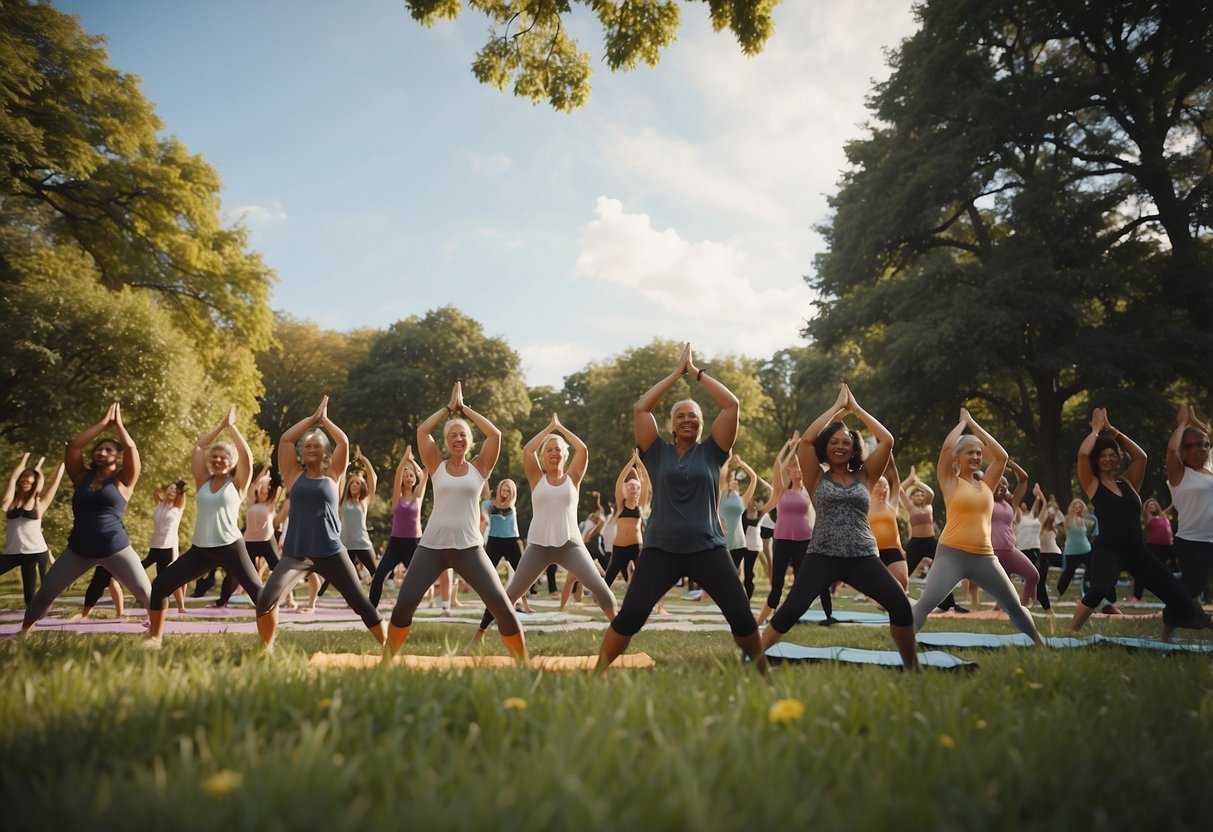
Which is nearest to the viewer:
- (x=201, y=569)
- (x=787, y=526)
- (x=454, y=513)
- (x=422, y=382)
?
(x=454, y=513)

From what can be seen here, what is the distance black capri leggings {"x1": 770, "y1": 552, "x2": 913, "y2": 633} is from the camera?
4801 mm

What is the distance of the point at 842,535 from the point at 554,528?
3.46m

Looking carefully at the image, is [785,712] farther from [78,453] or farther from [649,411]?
[78,453]

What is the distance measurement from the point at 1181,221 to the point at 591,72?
847 inches

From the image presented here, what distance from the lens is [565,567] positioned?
741cm

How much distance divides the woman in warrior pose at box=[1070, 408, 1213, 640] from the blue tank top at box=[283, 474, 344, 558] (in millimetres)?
7567

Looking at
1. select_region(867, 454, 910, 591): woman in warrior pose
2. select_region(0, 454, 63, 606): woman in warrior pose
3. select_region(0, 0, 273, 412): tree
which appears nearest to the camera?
select_region(0, 454, 63, 606): woman in warrior pose

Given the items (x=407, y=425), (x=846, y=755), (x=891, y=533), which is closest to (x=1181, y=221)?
(x=891, y=533)

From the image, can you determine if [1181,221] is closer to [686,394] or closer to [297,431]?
[686,394]

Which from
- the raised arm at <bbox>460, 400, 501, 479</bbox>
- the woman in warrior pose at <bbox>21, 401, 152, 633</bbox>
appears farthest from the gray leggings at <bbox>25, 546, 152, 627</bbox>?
the raised arm at <bbox>460, 400, 501, 479</bbox>

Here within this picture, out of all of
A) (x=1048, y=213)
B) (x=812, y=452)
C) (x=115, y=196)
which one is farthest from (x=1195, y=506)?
(x=115, y=196)

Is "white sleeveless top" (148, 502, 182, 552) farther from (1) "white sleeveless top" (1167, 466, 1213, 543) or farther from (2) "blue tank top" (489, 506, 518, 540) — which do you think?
(1) "white sleeveless top" (1167, 466, 1213, 543)

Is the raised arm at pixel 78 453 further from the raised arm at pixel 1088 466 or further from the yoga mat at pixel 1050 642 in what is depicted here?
the raised arm at pixel 1088 466

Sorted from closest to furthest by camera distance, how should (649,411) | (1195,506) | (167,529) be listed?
1. (649,411)
2. (1195,506)
3. (167,529)
